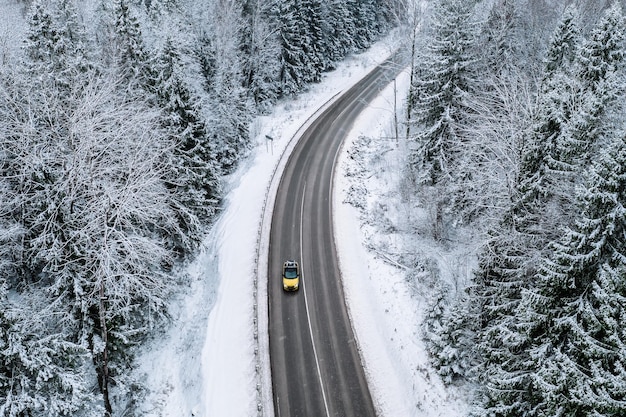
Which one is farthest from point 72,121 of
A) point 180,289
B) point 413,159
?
point 413,159

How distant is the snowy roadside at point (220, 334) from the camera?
901 inches

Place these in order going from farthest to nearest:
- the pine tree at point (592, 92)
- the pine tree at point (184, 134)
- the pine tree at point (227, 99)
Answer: the pine tree at point (227, 99)
the pine tree at point (184, 134)
the pine tree at point (592, 92)

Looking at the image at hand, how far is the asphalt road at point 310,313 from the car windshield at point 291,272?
107cm

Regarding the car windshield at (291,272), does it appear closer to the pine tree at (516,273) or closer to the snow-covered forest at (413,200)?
the snow-covered forest at (413,200)

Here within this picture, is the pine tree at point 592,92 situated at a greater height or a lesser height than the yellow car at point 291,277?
greater

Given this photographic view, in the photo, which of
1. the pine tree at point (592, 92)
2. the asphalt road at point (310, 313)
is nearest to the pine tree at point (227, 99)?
the asphalt road at point (310, 313)

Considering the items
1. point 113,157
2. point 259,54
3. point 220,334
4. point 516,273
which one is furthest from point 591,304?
point 259,54

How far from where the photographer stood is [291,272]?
28.8 m

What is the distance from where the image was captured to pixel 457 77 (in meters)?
31.4

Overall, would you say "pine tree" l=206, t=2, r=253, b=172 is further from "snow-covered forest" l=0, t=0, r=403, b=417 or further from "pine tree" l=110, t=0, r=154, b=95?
"pine tree" l=110, t=0, r=154, b=95

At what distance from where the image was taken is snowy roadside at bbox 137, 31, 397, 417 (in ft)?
75.1

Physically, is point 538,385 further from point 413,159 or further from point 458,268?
point 413,159

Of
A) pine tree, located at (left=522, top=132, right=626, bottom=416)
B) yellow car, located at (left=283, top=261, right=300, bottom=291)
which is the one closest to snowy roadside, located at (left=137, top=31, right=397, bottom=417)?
yellow car, located at (left=283, top=261, right=300, bottom=291)

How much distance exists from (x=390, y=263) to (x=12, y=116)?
940 inches
